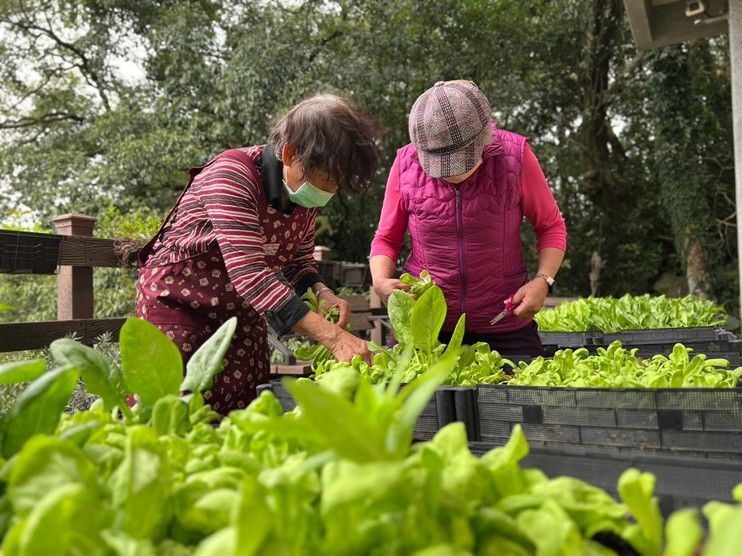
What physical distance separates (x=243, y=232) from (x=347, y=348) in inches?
15.7

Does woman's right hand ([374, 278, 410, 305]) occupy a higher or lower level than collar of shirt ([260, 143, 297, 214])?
lower

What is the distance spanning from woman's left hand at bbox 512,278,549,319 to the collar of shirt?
0.71 m

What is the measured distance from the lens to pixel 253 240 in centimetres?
166

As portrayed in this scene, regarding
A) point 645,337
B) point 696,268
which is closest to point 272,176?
point 645,337

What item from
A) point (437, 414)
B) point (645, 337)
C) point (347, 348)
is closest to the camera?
point (437, 414)

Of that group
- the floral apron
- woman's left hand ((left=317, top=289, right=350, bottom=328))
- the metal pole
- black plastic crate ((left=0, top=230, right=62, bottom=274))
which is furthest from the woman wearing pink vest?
the metal pole

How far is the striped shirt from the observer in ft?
5.29

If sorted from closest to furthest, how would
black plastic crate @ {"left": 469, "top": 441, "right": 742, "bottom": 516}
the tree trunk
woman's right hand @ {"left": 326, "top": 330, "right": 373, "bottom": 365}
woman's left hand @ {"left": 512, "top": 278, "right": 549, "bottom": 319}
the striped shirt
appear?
black plastic crate @ {"left": 469, "top": 441, "right": 742, "bottom": 516} → woman's right hand @ {"left": 326, "top": 330, "right": 373, "bottom": 365} → the striped shirt → woman's left hand @ {"left": 512, "top": 278, "right": 549, "bottom": 319} → the tree trunk

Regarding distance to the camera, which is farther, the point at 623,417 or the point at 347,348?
the point at 347,348

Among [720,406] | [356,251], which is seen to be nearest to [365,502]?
[720,406]

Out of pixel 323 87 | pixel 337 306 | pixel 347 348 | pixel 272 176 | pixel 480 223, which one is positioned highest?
pixel 323 87

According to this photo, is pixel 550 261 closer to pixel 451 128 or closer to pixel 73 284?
pixel 451 128

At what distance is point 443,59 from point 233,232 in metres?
8.44

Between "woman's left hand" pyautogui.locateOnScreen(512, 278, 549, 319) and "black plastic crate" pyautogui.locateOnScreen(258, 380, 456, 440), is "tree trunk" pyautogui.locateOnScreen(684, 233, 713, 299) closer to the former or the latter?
"woman's left hand" pyautogui.locateOnScreen(512, 278, 549, 319)
